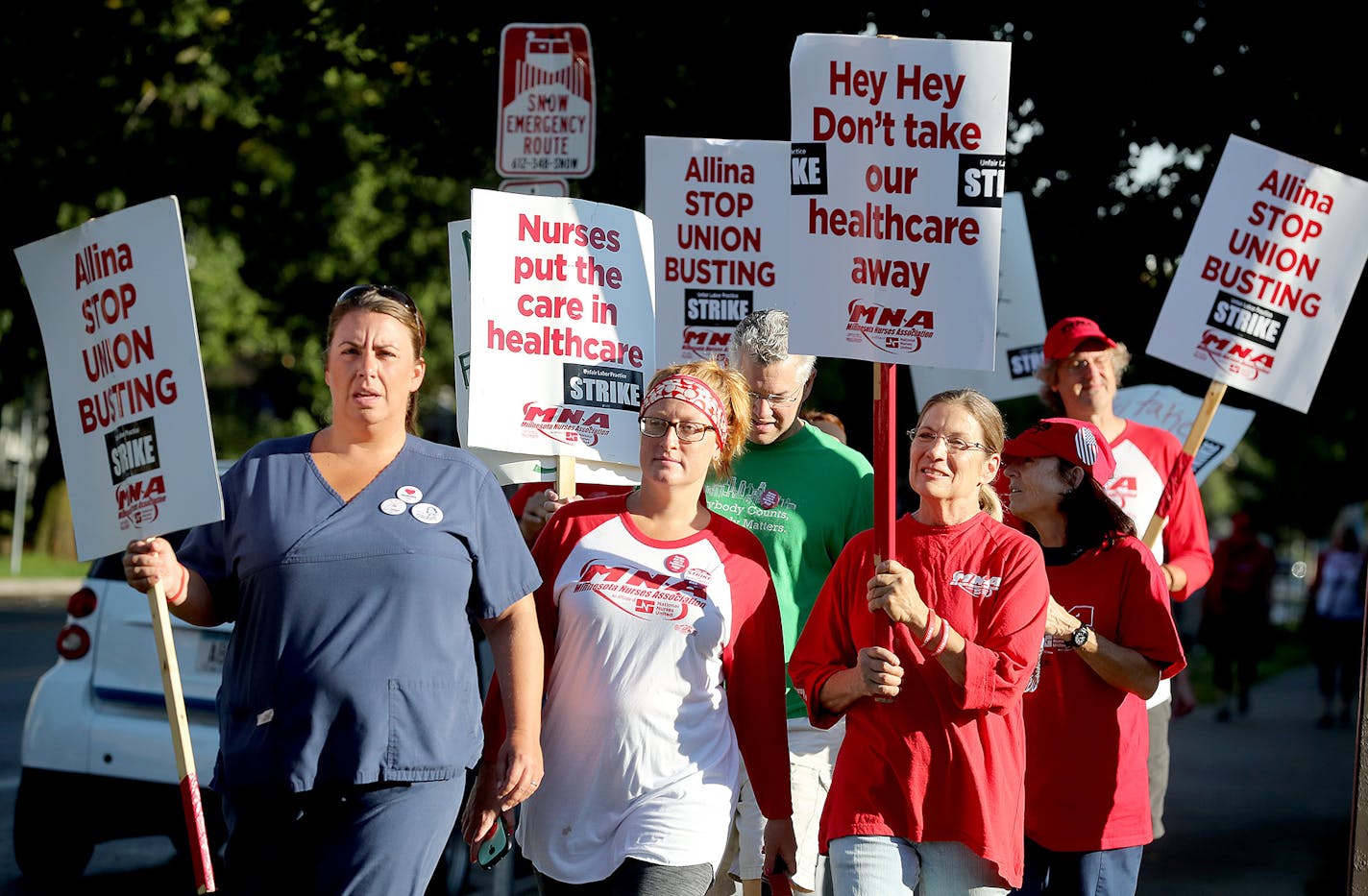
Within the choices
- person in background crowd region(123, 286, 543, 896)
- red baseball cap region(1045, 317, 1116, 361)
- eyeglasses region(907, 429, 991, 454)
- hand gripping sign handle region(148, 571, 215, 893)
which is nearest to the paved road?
red baseball cap region(1045, 317, 1116, 361)

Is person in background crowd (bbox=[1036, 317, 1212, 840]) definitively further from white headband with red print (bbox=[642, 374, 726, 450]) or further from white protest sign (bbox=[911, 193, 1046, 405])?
white headband with red print (bbox=[642, 374, 726, 450])

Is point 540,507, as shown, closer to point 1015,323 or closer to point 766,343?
point 766,343

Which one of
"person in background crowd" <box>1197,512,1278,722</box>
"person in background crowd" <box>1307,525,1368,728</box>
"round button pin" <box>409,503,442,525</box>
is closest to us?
"round button pin" <box>409,503,442,525</box>

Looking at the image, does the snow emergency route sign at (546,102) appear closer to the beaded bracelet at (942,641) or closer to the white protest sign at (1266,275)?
the white protest sign at (1266,275)

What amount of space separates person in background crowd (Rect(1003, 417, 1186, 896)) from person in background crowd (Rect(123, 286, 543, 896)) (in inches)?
60.1

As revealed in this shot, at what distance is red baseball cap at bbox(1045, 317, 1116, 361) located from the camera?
6121 millimetres

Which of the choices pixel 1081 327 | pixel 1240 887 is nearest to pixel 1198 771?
pixel 1240 887

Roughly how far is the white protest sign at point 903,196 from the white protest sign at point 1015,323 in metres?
3.80

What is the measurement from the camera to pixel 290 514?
3.83 metres

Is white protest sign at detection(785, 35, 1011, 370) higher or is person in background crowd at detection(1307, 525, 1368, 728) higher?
white protest sign at detection(785, 35, 1011, 370)

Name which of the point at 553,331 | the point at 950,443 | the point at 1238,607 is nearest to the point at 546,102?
the point at 553,331

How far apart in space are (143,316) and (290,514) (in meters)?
0.78

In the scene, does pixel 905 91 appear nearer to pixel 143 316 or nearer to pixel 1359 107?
pixel 143 316

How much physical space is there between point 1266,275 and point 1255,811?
6.36 meters
